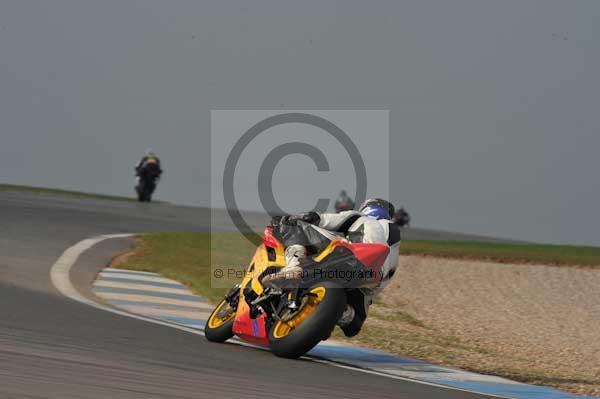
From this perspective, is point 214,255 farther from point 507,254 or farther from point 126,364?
point 126,364

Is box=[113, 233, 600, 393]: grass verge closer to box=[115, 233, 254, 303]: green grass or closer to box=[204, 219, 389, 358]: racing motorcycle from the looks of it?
box=[115, 233, 254, 303]: green grass

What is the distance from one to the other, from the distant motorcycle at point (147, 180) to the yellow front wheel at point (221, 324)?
22.4 m

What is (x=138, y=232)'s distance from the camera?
21422mm

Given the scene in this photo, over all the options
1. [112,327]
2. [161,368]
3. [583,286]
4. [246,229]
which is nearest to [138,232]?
[246,229]

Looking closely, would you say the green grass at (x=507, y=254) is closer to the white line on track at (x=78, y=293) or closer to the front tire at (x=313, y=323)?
the white line on track at (x=78, y=293)

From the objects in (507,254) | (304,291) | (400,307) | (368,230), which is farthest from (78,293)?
(507,254)

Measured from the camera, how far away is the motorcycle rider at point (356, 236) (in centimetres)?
859

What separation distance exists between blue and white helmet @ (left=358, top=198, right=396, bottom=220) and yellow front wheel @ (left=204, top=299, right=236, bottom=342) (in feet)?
4.62

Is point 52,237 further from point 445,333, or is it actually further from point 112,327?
point 112,327

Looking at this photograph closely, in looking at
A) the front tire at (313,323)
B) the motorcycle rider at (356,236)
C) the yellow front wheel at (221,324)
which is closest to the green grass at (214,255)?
the yellow front wheel at (221,324)

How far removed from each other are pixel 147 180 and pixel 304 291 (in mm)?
24266

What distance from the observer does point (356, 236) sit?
28.9ft

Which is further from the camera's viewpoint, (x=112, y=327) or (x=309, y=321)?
(x=112, y=327)

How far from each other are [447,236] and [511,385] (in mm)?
24550
